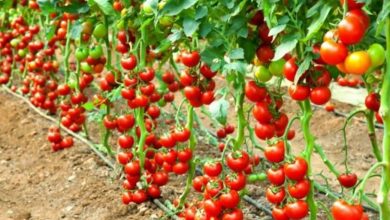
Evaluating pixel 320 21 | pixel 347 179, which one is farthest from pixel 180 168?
pixel 320 21

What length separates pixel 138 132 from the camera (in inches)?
106

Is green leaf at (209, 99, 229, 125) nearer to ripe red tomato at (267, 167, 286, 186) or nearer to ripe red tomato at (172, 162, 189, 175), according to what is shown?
ripe red tomato at (267, 167, 286, 186)

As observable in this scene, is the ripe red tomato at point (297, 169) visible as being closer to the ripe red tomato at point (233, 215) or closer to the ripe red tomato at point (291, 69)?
the ripe red tomato at point (291, 69)

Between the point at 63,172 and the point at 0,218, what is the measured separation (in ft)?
1.89

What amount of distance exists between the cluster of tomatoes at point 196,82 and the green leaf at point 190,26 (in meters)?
0.19

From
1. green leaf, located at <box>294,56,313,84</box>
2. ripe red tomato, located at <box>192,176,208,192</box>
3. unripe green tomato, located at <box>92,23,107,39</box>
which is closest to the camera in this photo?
green leaf, located at <box>294,56,313,84</box>

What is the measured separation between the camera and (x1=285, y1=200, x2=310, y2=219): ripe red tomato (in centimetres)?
167

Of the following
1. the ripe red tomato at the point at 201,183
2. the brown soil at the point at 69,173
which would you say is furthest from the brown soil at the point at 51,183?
the ripe red tomato at the point at 201,183

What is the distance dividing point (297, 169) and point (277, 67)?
290mm

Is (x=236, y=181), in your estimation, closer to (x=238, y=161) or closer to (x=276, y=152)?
(x=238, y=161)

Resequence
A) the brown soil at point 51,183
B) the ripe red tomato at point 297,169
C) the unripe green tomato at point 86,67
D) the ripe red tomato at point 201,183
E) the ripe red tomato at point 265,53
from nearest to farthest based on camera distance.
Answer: the ripe red tomato at point 297,169 < the ripe red tomato at point 265,53 < the ripe red tomato at point 201,183 < the brown soil at point 51,183 < the unripe green tomato at point 86,67

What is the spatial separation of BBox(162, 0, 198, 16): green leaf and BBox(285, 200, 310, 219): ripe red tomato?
0.61 meters

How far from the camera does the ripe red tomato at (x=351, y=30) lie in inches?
51.4

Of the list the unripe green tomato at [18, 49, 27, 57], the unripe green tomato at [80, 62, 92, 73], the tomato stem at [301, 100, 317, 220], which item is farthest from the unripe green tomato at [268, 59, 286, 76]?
the unripe green tomato at [18, 49, 27, 57]
